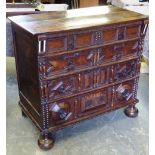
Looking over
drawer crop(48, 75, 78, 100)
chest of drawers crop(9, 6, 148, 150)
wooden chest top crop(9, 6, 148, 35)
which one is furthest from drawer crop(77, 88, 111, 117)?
wooden chest top crop(9, 6, 148, 35)

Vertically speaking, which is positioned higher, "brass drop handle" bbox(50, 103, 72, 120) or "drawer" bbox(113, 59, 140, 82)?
"drawer" bbox(113, 59, 140, 82)

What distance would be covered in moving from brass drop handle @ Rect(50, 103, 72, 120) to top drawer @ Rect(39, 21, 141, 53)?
0.38 meters

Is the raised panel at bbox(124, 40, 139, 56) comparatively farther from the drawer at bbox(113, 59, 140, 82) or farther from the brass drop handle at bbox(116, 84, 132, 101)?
the brass drop handle at bbox(116, 84, 132, 101)

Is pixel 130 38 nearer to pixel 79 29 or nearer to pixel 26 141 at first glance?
pixel 79 29

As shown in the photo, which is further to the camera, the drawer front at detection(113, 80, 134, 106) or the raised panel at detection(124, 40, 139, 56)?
the drawer front at detection(113, 80, 134, 106)

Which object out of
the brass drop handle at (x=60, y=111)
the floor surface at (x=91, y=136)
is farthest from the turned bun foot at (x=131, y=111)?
the brass drop handle at (x=60, y=111)

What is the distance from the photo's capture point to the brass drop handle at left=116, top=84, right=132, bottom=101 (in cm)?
197

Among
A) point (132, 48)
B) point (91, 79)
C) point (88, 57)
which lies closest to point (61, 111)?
point (91, 79)

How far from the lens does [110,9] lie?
6.62ft

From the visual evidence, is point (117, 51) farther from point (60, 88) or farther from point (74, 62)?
point (60, 88)

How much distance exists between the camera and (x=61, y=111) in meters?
1.74

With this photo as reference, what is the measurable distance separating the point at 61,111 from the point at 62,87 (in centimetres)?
17

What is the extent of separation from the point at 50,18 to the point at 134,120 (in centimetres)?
106
